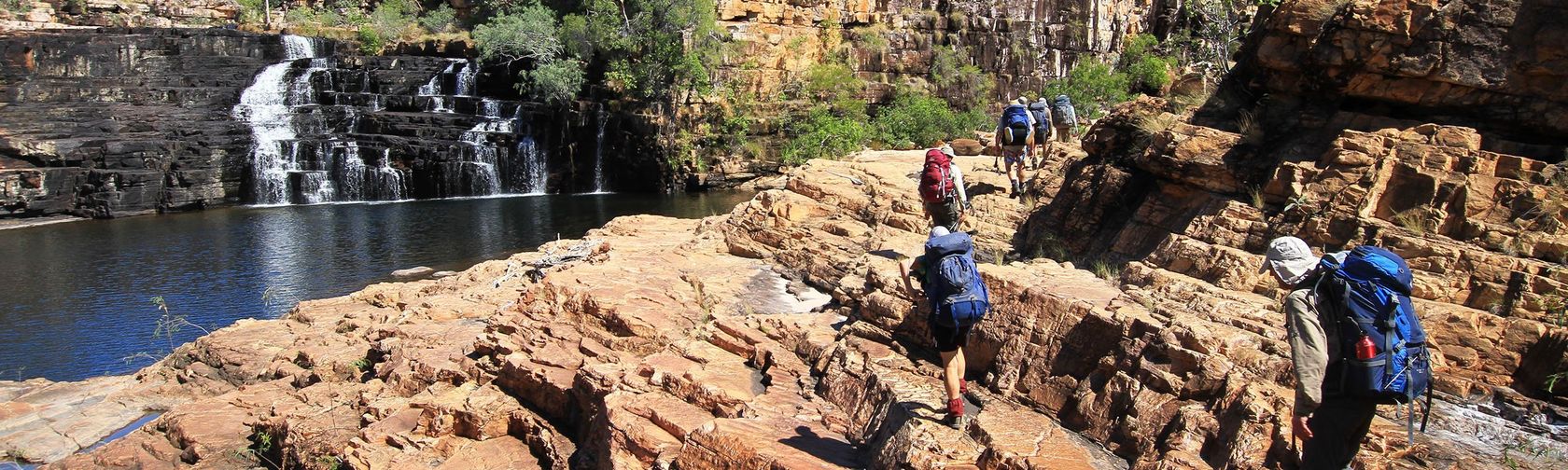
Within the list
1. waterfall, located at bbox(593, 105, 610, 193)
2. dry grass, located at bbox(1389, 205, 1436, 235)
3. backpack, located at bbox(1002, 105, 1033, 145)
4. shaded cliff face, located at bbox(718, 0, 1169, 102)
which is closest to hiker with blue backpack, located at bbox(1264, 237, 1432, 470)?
dry grass, located at bbox(1389, 205, 1436, 235)

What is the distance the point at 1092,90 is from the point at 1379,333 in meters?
32.9

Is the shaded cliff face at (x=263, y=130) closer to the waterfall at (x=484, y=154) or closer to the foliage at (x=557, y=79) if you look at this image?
the waterfall at (x=484, y=154)

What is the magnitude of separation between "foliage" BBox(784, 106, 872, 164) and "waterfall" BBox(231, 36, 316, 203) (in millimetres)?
15983

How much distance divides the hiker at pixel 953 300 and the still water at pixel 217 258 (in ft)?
43.2

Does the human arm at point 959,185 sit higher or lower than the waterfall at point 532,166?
higher

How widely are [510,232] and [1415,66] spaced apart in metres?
21.6

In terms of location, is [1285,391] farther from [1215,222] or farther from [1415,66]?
[1415,66]

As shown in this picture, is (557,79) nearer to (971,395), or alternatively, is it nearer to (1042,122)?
(1042,122)

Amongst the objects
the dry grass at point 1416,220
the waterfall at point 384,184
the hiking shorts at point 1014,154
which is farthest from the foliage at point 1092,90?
the dry grass at point 1416,220

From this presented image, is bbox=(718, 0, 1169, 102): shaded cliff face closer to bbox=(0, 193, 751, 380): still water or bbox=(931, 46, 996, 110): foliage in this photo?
bbox=(931, 46, 996, 110): foliage

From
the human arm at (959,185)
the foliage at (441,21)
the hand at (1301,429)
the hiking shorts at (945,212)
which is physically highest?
the foliage at (441,21)

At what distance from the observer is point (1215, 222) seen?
9047mm

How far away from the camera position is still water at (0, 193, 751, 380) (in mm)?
16750

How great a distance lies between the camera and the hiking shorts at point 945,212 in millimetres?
10844
